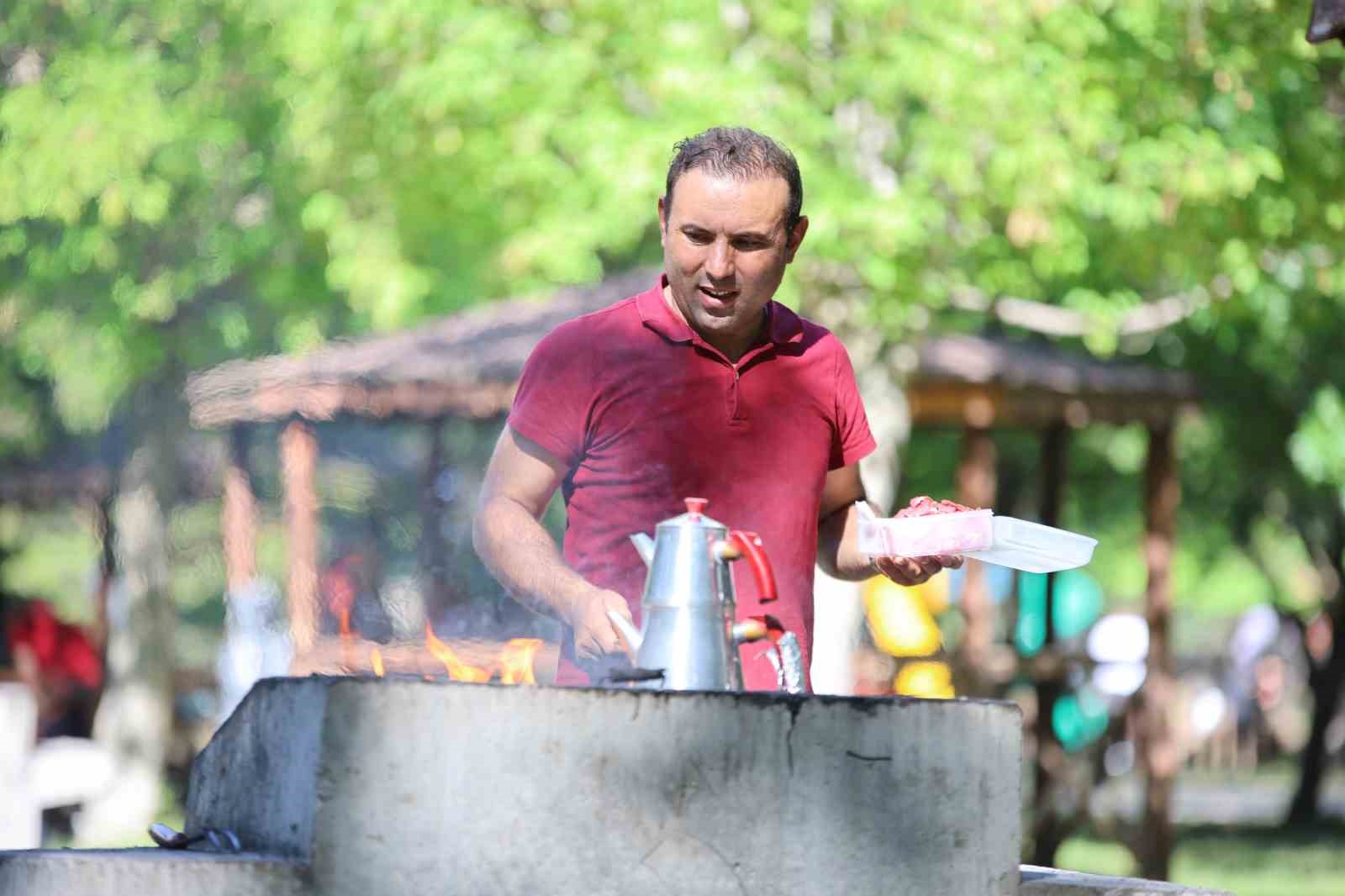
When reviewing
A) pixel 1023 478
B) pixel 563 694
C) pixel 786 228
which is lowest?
pixel 563 694

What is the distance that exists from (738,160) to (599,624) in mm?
872

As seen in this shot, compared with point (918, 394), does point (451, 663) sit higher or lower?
lower

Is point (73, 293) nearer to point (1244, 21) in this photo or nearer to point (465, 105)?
point (465, 105)

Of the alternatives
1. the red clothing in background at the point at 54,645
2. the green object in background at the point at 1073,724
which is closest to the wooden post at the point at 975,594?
the green object in background at the point at 1073,724

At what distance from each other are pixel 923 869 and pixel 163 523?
42.3 ft

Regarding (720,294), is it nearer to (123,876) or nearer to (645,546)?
(645,546)

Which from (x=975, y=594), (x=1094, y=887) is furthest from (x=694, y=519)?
(x=975, y=594)

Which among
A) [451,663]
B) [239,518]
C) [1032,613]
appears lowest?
[451,663]

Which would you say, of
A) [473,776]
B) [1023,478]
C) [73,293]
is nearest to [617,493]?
[473,776]

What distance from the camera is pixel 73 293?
1441 cm

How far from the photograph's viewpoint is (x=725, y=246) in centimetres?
369

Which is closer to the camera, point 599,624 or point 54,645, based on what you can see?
point 599,624

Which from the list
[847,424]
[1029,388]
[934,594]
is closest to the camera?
[847,424]

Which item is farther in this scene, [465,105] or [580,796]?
[465,105]
